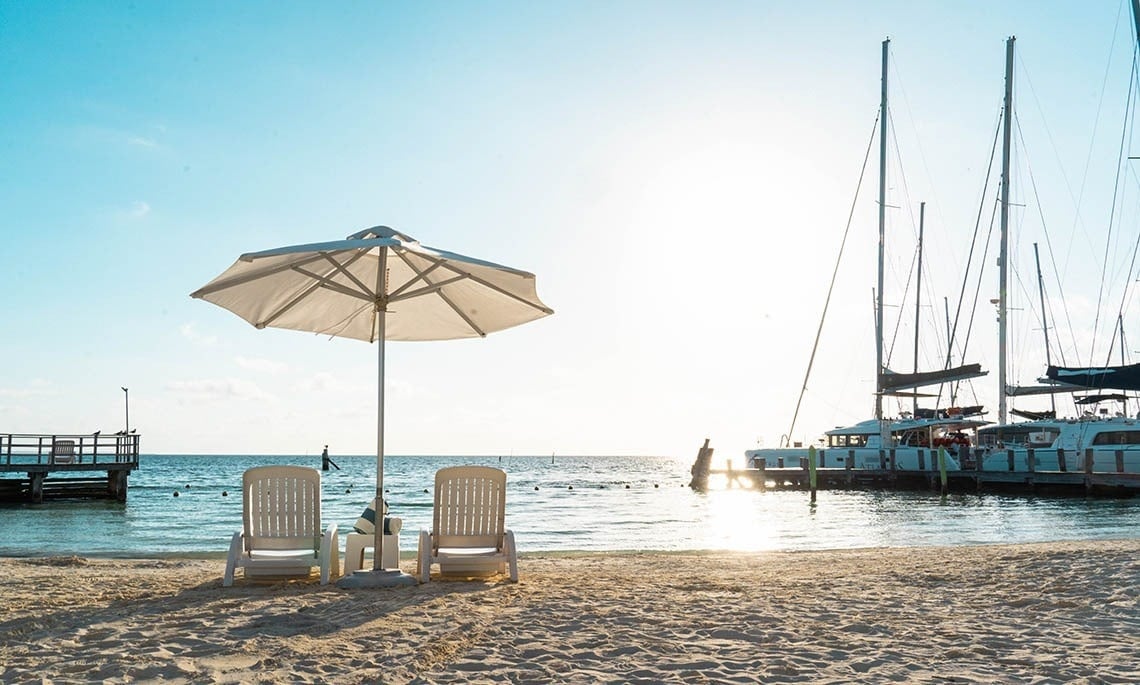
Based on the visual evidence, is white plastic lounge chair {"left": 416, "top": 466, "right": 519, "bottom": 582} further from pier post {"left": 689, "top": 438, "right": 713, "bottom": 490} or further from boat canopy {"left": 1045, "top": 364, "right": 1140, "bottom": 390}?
pier post {"left": 689, "top": 438, "right": 713, "bottom": 490}

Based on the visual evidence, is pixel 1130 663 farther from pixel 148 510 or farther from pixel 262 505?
pixel 148 510

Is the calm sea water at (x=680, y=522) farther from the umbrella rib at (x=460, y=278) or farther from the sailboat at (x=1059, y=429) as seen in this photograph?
the umbrella rib at (x=460, y=278)


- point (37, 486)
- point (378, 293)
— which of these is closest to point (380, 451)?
point (378, 293)

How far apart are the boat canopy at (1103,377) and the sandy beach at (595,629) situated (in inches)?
799

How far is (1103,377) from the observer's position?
26375mm

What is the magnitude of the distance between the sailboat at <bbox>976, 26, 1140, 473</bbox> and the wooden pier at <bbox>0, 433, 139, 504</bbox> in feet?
95.8

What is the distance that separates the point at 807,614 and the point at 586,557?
6.72 metres

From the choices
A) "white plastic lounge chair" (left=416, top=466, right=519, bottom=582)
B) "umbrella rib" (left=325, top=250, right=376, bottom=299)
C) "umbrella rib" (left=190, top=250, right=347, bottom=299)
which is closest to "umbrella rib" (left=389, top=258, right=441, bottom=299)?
"umbrella rib" (left=325, top=250, right=376, bottom=299)

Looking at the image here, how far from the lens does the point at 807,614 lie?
6336mm

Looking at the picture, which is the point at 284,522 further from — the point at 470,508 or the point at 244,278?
the point at 244,278

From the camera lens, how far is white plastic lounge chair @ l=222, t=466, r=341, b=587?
7.58 m

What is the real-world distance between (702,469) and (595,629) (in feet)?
114

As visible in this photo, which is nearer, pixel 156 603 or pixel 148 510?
pixel 156 603

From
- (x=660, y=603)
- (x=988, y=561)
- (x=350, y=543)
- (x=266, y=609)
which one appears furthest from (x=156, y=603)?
(x=988, y=561)
